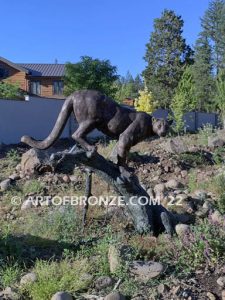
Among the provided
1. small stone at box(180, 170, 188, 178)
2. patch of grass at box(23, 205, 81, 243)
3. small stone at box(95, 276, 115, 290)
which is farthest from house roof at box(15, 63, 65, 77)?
small stone at box(95, 276, 115, 290)

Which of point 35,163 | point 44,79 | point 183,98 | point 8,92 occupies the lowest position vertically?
point 35,163

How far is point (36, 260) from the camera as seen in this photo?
4152mm

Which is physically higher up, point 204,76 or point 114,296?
point 204,76

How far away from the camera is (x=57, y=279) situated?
12.2 feet

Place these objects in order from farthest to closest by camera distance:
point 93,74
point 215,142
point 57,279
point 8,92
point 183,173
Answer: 1. point 93,74
2. point 8,92
3. point 215,142
4. point 183,173
5. point 57,279

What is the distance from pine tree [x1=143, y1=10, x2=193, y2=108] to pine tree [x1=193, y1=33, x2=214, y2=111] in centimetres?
323

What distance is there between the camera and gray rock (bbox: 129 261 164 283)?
3.79 m

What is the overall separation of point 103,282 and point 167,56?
1237 inches

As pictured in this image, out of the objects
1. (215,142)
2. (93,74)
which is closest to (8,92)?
(93,74)

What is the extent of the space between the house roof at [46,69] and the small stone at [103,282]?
1226 inches

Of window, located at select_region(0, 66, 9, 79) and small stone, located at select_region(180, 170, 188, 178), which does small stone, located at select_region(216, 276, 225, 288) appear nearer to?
small stone, located at select_region(180, 170, 188, 178)

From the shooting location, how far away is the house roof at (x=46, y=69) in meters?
34.8

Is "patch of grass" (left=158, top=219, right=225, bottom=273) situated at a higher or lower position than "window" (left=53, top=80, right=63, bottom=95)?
lower

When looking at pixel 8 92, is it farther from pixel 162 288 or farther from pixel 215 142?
pixel 162 288
